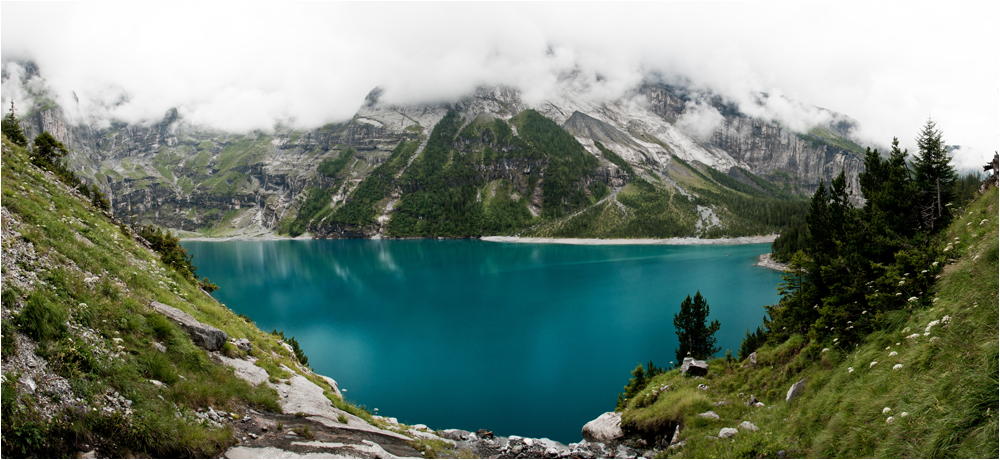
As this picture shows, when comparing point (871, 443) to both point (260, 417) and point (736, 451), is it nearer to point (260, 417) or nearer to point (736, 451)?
point (736, 451)

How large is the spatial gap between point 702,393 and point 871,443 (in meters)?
10.9

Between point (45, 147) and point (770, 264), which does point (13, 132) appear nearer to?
point (45, 147)

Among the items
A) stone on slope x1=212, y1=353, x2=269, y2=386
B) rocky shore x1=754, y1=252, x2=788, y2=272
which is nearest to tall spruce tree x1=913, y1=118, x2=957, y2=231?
stone on slope x1=212, y1=353, x2=269, y2=386

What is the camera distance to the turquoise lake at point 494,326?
31.1 meters

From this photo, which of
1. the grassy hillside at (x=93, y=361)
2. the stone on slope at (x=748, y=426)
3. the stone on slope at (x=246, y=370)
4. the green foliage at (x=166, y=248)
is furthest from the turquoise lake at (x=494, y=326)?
the grassy hillside at (x=93, y=361)

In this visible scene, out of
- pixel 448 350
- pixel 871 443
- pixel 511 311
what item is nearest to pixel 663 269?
pixel 511 311

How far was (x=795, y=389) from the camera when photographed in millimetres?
13648

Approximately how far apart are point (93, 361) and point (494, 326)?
147 feet

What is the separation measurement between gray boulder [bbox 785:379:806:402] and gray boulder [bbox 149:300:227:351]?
59.0 feet

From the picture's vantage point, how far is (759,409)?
14516 millimetres

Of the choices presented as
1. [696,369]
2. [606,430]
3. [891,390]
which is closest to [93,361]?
[891,390]

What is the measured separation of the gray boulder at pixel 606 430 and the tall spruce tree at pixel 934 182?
16.6 meters

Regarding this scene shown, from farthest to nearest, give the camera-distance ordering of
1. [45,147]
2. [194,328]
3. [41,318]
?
1. [45,147]
2. [194,328]
3. [41,318]

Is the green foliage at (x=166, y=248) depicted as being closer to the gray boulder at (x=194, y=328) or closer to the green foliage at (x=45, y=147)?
the green foliage at (x=45, y=147)
